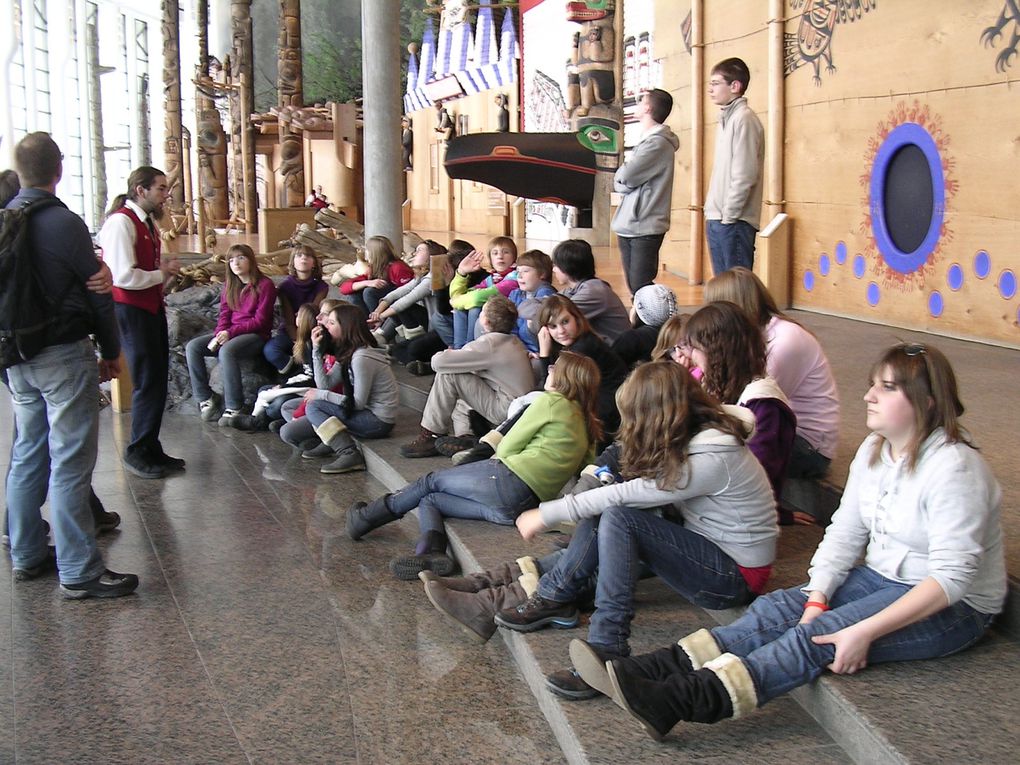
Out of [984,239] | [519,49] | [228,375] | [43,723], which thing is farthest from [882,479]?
[519,49]

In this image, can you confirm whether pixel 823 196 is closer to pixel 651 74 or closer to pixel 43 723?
Result: pixel 651 74

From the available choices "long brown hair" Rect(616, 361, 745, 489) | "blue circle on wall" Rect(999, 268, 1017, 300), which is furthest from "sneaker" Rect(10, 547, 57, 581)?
"blue circle on wall" Rect(999, 268, 1017, 300)

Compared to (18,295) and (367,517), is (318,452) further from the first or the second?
(18,295)

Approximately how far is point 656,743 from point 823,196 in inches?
249

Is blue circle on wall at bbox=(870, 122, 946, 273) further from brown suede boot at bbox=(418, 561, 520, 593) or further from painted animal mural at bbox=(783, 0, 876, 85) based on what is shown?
brown suede boot at bbox=(418, 561, 520, 593)

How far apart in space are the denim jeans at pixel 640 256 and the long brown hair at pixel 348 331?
1.60 m

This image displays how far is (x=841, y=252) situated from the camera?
8.05 meters

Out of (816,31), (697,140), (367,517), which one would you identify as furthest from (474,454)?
(697,140)

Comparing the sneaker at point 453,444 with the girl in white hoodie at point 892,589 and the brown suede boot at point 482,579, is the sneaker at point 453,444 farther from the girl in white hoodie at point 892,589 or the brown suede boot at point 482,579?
the girl in white hoodie at point 892,589

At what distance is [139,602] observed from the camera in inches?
161

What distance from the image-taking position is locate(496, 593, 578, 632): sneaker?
3361 millimetres

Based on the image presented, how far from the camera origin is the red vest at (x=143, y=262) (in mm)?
5547

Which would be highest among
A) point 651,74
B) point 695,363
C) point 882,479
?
point 651,74

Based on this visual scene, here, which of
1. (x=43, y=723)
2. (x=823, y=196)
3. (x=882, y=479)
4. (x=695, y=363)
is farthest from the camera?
(x=823, y=196)
